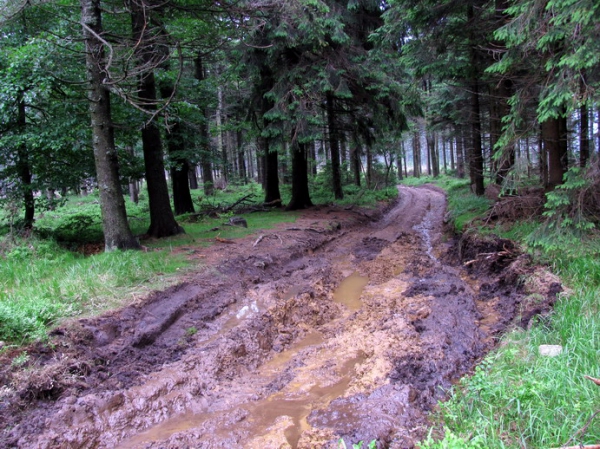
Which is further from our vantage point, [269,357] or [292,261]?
[292,261]

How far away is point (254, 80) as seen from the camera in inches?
636

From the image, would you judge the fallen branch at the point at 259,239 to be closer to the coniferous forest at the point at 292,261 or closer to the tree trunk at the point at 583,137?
the coniferous forest at the point at 292,261

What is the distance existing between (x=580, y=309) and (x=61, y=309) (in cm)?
705

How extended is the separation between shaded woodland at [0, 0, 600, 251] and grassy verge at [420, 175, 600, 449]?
10.8 ft

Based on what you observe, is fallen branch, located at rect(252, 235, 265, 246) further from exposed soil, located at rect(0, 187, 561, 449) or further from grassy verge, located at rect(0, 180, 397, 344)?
exposed soil, located at rect(0, 187, 561, 449)

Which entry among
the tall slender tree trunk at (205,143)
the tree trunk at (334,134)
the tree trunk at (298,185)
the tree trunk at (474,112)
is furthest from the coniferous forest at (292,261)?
the tree trunk at (298,185)

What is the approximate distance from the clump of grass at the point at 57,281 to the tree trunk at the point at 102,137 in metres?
0.73

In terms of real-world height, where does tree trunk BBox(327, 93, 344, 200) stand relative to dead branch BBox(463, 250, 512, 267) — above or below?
above

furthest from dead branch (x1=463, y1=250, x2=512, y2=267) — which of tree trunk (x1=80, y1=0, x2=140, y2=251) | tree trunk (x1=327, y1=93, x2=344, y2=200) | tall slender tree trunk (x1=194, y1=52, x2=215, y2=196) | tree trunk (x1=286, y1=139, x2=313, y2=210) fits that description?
tree trunk (x1=327, y1=93, x2=344, y2=200)

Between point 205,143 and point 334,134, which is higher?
point 334,134

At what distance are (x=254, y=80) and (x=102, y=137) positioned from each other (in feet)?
29.3

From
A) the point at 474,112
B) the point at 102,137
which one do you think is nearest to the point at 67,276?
the point at 102,137

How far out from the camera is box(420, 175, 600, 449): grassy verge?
9.95ft

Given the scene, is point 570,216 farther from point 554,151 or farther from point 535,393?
point 535,393
